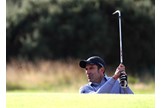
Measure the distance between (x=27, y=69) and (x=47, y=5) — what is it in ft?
2.44

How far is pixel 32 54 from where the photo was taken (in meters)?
7.18

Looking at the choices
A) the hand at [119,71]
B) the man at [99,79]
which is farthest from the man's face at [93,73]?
the hand at [119,71]

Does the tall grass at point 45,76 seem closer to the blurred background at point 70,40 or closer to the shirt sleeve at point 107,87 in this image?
the blurred background at point 70,40

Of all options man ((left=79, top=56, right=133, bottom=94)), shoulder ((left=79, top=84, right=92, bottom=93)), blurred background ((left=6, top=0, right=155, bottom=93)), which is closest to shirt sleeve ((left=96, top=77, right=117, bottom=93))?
man ((left=79, top=56, right=133, bottom=94))

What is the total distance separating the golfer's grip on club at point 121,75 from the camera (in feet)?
22.0

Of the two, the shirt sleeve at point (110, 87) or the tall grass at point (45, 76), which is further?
the tall grass at point (45, 76)

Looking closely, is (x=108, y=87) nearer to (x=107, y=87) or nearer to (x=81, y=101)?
(x=107, y=87)

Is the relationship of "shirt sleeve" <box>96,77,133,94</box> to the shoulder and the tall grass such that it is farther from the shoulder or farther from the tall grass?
the tall grass

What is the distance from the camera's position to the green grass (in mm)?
6434

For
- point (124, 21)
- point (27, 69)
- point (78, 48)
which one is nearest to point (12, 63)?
point (27, 69)

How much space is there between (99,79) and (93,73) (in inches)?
4.2

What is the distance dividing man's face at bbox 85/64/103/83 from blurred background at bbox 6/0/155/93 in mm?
94
